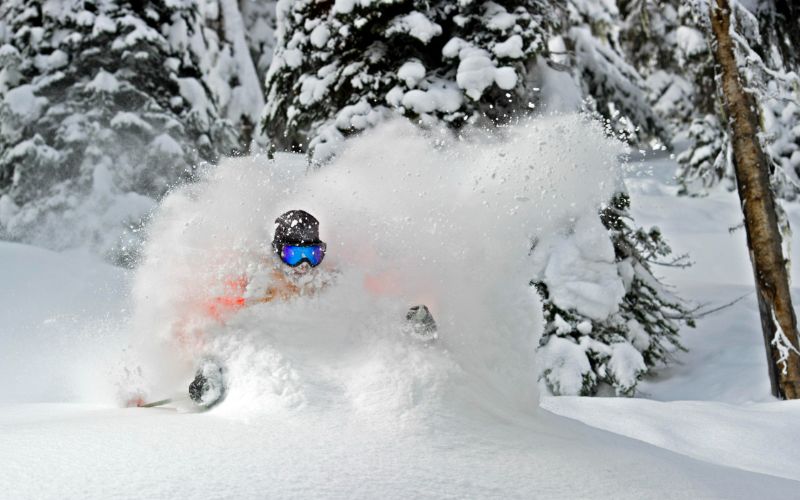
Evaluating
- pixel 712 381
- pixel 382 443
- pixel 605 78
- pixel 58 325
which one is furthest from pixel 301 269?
pixel 605 78

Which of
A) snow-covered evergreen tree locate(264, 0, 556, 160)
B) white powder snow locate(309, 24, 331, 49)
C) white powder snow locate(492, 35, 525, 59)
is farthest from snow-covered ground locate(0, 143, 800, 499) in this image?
white powder snow locate(309, 24, 331, 49)

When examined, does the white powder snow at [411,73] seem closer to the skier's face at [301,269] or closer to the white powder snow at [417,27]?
the white powder snow at [417,27]

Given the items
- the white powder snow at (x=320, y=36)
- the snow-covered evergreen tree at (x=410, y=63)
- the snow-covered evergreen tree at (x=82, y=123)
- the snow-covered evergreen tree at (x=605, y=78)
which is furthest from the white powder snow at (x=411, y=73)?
the snow-covered evergreen tree at (x=82, y=123)

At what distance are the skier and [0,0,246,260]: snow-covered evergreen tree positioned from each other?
9.96 meters

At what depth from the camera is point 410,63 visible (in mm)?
8281

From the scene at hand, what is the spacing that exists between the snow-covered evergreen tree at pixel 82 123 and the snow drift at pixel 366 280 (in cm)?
905

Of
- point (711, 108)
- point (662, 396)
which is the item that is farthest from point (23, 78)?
point (711, 108)

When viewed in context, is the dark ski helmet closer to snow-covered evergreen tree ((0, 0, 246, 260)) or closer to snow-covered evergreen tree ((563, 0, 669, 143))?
snow-covered evergreen tree ((563, 0, 669, 143))

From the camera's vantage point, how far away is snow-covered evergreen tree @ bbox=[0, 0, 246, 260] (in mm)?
13477

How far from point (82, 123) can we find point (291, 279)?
11.4 metres

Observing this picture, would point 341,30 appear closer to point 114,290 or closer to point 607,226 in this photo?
point 607,226

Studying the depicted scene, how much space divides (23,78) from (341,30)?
8278 mm

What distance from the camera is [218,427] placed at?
10.1 ft

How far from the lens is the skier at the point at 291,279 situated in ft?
12.1
